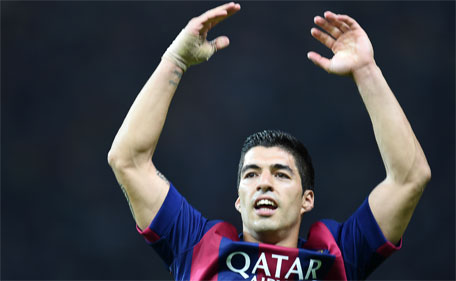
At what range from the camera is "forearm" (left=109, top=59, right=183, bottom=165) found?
2113 millimetres

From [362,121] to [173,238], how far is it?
2.67 m

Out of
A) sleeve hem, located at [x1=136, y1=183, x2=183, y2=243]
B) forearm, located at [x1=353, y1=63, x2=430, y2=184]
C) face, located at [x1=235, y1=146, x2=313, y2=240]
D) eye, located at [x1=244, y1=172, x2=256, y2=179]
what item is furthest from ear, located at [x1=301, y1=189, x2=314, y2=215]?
sleeve hem, located at [x1=136, y1=183, x2=183, y2=243]

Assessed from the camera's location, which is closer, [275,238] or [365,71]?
[365,71]

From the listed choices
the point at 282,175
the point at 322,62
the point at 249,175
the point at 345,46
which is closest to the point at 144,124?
the point at 249,175

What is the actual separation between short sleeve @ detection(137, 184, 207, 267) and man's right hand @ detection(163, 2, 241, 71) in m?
0.49

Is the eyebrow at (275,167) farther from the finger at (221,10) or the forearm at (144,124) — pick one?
the finger at (221,10)

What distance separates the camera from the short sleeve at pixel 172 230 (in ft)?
7.09

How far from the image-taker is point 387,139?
2098 millimetres

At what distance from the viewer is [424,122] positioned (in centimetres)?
441

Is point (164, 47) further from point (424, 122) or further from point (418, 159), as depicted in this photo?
point (418, 159)

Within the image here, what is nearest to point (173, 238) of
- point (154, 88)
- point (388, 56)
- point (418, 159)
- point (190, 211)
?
point (190, 211)

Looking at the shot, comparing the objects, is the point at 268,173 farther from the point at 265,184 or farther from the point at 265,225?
the point at 265,225

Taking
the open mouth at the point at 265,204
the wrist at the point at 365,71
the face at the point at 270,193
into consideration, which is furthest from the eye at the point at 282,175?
the wrist at the point at 365,71

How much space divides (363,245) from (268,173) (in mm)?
438
